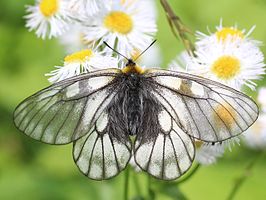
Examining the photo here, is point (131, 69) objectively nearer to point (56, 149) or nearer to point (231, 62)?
point (231, 62)

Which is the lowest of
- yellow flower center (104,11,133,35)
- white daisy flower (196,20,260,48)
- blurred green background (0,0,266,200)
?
blurred green background (0,0,266,200)

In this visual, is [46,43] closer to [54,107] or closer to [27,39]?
[27,39]

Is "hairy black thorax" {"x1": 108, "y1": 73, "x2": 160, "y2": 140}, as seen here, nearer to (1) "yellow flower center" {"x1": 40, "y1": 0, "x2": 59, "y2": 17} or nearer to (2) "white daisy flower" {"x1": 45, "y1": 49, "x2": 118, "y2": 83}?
(2) "white daisy flower" {"x1": 45, "y1": 49, "x2": 118, "y2": 83}

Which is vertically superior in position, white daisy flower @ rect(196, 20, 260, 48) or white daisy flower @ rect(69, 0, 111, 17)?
white daisy flower @ rect(196, 20, 260, 48)

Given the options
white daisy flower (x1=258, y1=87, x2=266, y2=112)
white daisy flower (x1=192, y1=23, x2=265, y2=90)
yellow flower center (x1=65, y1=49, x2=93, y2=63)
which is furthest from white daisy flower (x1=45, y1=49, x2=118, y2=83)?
white daisy flower (x1=258, y1=87, x2=266, y2=112)

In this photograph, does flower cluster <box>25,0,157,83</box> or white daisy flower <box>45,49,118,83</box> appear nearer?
white daisy flower <box>45,49,118,83</box>

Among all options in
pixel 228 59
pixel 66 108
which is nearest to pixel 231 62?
pixel 228 59

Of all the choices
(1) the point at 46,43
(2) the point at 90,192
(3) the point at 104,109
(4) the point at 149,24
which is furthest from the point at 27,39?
(3) the point at 104,109
